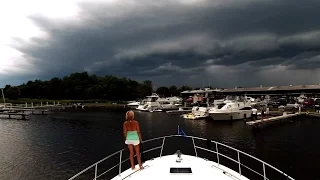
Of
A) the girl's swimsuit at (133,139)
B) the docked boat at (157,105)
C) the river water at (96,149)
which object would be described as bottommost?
the river water at (96,149)

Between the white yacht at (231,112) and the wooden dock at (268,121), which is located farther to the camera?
the white yacht at (231,112)

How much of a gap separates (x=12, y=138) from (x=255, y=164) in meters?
35.5

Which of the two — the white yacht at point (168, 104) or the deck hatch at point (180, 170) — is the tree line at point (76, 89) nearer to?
the white yacht at point (168, 104)

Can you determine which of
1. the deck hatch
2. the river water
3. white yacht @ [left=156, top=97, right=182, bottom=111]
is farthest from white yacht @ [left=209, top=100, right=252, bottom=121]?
the deck hatch

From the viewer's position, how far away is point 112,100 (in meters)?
159

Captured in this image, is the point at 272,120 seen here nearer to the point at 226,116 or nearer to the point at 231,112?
the point at 231,112

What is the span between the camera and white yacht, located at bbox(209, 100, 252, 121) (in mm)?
60569

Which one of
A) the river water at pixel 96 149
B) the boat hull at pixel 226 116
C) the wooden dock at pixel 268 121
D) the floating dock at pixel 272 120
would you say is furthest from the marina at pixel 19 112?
the floating dock at pixel 272 120

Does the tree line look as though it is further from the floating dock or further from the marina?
the floating dock

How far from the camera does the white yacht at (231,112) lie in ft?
199

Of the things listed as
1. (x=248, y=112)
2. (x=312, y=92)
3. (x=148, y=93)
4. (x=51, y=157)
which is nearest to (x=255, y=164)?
(x=51, y=157)

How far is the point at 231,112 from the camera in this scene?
6100cm

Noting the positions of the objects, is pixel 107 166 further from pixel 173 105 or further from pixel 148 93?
pixel 148 93

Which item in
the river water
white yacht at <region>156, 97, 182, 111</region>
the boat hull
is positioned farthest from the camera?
white yacht at <region>156, 97, 182, 111</region>
